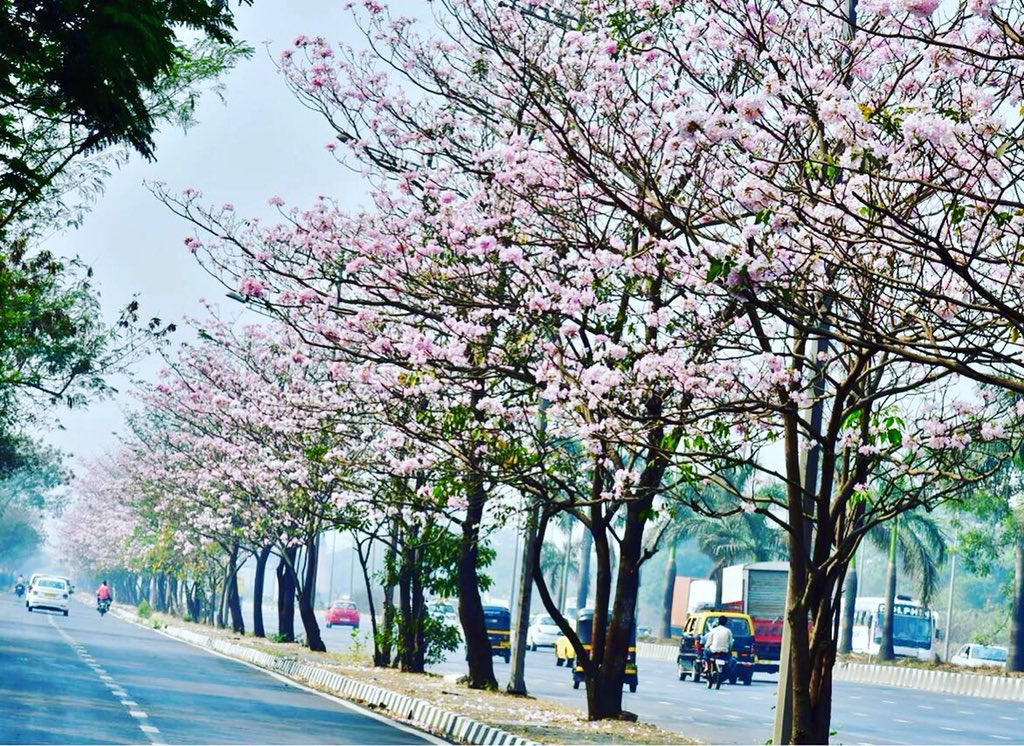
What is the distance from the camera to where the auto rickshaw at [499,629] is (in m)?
46.6

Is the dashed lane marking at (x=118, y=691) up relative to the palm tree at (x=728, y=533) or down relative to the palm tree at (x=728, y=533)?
down

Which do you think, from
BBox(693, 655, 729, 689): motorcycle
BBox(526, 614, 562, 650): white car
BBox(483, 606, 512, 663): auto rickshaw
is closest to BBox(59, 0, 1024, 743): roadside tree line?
BBox(693, 655, 729, 689): motorcycle

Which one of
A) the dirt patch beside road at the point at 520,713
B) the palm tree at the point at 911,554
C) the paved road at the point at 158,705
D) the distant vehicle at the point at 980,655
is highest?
the palm tree at the point at 911,554

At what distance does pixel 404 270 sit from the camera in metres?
16.4

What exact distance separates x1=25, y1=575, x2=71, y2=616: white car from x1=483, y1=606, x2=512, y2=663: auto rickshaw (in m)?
25.6

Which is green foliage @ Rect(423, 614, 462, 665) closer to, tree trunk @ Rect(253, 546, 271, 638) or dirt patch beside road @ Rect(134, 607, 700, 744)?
dirt patch beside road @ Rect(134, 607, 700, 744)

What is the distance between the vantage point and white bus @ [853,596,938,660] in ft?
225

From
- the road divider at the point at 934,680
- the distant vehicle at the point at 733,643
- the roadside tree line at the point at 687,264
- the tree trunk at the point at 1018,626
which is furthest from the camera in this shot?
the tree trunk at the point at 1018,626

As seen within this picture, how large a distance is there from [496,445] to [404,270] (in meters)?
2.28

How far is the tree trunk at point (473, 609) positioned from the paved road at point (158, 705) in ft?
8.92

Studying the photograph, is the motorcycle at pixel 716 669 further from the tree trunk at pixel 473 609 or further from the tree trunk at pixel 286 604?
the tree trunk at pixel 286 604

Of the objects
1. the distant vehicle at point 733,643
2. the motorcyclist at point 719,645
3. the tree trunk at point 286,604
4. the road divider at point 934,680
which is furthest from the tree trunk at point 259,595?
the motorcyclist at point 719,645

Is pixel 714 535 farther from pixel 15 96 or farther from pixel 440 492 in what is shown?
pixel 15 96

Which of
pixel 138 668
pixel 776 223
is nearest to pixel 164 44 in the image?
pixel 776 223
